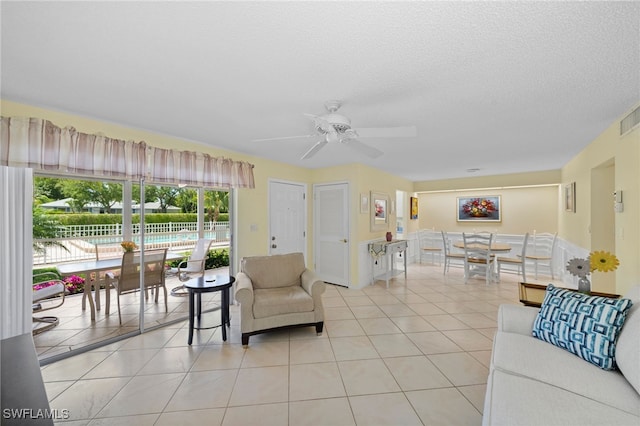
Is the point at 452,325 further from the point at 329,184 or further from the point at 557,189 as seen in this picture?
the point at 557,189

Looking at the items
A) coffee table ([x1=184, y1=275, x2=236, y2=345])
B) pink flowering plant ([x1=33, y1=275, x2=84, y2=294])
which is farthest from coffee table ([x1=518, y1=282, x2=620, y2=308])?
pink flowering plant ([x1=33, y1=275, x2=84, y2=294])

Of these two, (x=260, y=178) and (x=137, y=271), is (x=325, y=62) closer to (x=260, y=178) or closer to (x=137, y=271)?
Answer: (x=260, y=178)

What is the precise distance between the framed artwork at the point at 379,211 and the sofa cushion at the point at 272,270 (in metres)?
2.25

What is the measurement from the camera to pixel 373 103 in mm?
2141

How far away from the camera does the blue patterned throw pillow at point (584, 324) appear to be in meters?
1.44

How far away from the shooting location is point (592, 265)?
6.34ft

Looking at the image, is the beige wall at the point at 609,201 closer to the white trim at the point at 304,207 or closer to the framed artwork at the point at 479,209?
the framed artwork at the point at 479,209

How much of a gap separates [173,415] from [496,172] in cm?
658

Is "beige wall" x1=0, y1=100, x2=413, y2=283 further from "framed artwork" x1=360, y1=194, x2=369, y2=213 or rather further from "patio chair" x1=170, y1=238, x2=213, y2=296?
"patio chair" x1=170, y1=238, x2=213, y2=296

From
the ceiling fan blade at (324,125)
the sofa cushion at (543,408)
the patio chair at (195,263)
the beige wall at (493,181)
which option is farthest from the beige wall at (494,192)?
the ceiling fan blade at (324,125)

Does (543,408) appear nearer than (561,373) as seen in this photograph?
Yes

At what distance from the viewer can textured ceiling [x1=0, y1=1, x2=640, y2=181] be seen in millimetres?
1211

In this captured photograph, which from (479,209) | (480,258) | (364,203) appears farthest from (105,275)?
(479,209)

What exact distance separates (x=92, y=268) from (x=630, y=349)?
457 centimetres
